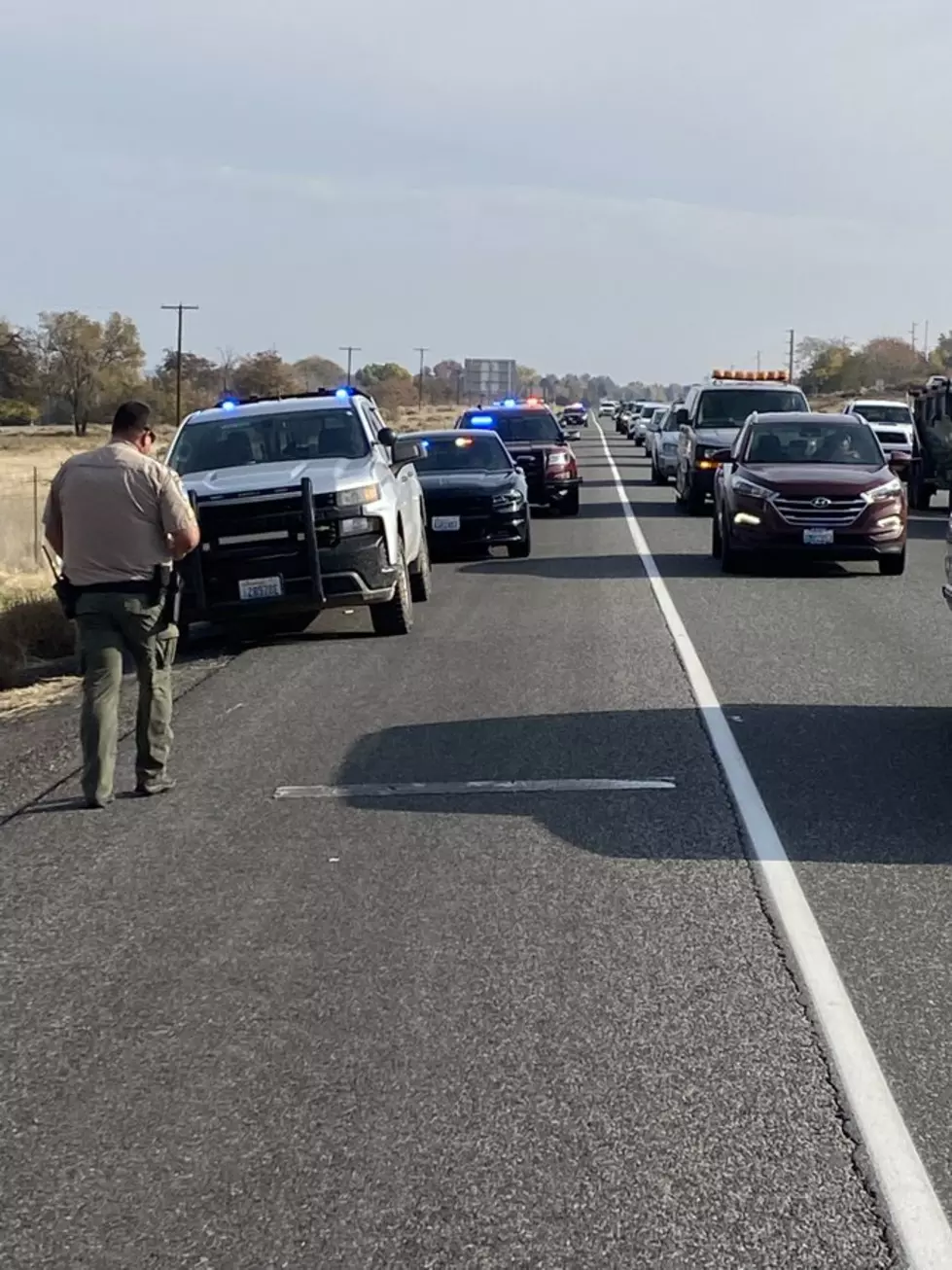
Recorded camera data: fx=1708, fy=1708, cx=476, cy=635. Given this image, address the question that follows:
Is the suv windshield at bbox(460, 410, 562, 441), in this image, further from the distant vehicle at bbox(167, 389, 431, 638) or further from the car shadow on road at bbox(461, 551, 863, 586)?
the distant vehicle at bbox(167, 389, 431, 638)

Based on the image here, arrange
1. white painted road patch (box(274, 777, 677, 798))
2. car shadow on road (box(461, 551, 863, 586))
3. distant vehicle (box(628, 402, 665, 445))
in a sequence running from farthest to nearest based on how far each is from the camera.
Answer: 1. distant vehicle (box(628, 402, 665, 445))
2. car shadow on road (box(461, 551, 863, 586))
3. white painted road patch (box(274, 777, 677, 798))

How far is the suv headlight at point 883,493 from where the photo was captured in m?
17.6

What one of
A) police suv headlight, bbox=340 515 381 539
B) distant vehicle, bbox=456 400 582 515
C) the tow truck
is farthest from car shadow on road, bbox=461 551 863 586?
the tow truck

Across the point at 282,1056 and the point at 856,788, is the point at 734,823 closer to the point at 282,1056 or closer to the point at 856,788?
the point at 856,788

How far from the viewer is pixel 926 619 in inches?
571

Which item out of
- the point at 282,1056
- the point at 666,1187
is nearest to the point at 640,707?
the point at 282,1056

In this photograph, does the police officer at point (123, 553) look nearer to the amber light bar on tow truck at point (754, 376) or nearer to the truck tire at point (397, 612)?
the truck tire at point (397, 612)

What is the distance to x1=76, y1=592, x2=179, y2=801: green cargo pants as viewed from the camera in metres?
8.32

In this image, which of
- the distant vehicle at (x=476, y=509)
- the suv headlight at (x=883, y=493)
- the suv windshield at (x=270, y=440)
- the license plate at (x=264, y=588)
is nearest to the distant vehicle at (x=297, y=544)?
the license plate at (x=264, y=588)

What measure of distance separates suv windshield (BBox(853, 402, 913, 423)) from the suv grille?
811 inches

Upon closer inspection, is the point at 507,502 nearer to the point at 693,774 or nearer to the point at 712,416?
the point at 712,416

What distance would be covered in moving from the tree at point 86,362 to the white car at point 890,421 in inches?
2547

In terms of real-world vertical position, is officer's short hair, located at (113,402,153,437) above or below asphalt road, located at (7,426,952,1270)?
above

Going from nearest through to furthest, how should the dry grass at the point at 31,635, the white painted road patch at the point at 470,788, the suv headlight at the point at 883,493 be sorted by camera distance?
the white painted road patch at the point at 470,788 < the dry grass at the point at 31,635 < the suv headlight at the point at 883,493
